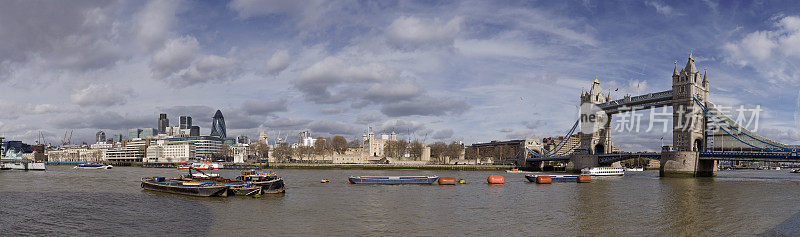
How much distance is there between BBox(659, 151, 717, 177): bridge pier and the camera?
7044cm

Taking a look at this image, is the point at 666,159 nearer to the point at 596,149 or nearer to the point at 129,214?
the point at 596,149

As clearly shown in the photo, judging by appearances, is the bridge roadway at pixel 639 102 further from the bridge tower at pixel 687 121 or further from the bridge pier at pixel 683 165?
the bridge pier at pixel 683 165

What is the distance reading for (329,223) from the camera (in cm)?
2403

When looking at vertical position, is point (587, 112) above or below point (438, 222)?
above

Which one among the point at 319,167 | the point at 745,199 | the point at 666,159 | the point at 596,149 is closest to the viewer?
the point at 745,199

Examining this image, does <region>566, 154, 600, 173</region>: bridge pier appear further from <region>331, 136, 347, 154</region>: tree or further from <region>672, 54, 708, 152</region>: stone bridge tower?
<region>331, 136, 347, 154</region>: tree

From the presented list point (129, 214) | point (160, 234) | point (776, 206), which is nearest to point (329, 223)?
point (160, 234)

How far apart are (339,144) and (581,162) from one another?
90.6 meters

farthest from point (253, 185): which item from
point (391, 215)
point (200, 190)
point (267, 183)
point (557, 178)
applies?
point (557, 178)

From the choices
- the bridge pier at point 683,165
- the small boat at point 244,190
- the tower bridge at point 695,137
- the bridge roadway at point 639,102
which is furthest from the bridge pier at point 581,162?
the small boat at point 244,190

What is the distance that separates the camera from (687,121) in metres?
77.0

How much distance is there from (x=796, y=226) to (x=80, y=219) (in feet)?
112

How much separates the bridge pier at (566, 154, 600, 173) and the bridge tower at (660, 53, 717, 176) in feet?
55.6

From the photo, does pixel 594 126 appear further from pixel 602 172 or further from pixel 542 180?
pixel 542 180
